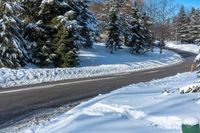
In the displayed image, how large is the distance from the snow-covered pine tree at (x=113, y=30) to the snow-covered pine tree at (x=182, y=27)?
5678 centimetres

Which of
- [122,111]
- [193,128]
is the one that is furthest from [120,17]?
[193,128]

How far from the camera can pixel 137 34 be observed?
5953cm

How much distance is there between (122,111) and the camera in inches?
386

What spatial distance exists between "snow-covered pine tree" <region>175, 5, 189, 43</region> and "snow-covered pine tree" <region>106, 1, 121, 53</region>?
56.8m

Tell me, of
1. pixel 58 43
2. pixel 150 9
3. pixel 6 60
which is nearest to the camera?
pixel 6 60

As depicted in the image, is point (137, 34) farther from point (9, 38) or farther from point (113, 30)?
point (9, 38)

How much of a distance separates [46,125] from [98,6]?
64523mm

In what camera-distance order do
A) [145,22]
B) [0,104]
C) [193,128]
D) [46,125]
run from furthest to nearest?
[145,22]
[0,104]
[46,125]
[193,128]

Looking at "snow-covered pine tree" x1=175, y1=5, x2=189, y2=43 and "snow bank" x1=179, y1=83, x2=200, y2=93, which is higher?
"snow-covered pine tree" x1=175, y1=5, x2=189, y2=43

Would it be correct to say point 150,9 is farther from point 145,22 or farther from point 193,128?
point 193,128

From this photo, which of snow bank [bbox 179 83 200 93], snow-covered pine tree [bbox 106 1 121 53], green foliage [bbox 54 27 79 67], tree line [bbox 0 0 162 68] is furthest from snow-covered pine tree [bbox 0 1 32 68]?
snow-covered pine tree [bbox 106 1 121 53]

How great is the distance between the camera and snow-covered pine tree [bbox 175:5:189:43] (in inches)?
4335

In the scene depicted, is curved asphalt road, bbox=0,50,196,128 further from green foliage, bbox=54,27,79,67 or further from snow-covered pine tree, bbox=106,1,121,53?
snow-covered pine tree, bbox=106,1,121,53

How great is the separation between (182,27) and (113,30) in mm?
60885
